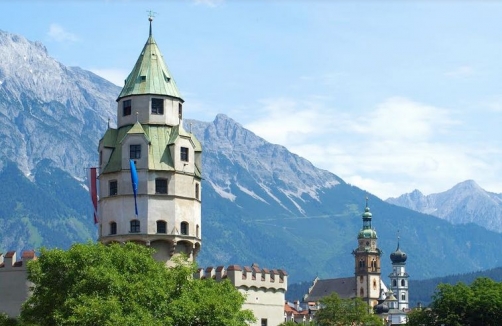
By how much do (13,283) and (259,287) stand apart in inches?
846

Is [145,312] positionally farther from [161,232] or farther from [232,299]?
[161,232]

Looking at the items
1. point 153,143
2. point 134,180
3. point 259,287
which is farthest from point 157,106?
point 259,287

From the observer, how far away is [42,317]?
242 ft

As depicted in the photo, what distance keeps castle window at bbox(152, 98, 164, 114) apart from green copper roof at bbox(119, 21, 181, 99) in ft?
1.93

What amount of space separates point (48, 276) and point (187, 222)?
2019cm

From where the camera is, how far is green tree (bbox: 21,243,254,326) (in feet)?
230

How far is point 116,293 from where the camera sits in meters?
72.1

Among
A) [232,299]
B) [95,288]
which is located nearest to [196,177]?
[232,299]

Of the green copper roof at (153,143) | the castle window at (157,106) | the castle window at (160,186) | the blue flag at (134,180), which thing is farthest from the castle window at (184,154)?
the blue flag at (134,180)

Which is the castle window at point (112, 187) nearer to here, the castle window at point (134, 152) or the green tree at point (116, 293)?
the castle window at point (134, 152)

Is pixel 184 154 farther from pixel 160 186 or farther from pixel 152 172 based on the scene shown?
pixel 160 186


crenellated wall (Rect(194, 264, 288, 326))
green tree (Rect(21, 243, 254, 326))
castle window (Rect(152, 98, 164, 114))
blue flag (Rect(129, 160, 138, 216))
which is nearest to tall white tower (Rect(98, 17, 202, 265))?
castle window (Rect(152, 98, 164, 114))

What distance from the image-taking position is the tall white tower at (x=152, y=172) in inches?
3595

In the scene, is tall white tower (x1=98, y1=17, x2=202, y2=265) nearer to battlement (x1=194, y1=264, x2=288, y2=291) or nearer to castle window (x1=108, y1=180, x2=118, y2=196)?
castle window (x1=108, y1=180, x2=118, y2=196)
